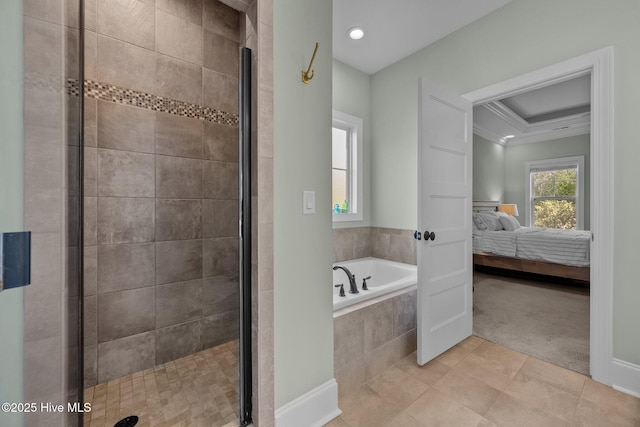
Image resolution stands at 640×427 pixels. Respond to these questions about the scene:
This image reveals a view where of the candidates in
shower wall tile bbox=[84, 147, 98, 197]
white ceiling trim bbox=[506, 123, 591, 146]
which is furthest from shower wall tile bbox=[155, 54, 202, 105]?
white ceiling trim bbox=[506, 123, 591, 146]

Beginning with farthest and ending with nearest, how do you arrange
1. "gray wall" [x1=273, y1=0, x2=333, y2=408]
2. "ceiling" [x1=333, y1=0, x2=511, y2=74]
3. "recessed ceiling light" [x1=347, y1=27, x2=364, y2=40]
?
1. "recessed ceiling light" [x1=347, y1=27, x2=364, y2=40]
2. "ceiling" [x1=333, y1=0, x2=511, y2=74]
3. "gray wall" [x1=273, y1=0, x2=333, y2=408]

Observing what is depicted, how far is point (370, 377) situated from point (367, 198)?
196 cm

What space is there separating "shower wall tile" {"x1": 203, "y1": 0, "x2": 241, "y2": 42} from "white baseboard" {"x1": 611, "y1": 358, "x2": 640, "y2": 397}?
11.5 ft

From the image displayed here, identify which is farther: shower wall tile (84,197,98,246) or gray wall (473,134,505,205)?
gray wall (473,134,505,205)

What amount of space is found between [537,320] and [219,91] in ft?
12.1

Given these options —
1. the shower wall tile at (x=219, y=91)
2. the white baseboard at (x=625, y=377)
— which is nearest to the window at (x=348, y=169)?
the shower wall tile at (x=219, y=91)

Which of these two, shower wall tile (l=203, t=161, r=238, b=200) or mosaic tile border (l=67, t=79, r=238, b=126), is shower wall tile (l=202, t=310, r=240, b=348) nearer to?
shower wall tile (l=203, t=161, r=238, b=200)

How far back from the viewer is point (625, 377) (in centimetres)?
171

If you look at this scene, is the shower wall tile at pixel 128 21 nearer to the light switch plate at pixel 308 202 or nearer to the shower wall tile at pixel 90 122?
the shower wall tile at pixel 90 122

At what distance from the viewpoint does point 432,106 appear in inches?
80.9

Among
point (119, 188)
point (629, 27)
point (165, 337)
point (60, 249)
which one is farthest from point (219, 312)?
point (629, 27)

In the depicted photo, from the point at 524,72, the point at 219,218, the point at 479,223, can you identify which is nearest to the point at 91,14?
the point at 219,218

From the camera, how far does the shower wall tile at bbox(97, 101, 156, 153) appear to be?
1723 mm

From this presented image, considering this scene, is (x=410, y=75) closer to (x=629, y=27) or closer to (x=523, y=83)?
(x=523, y=83)
